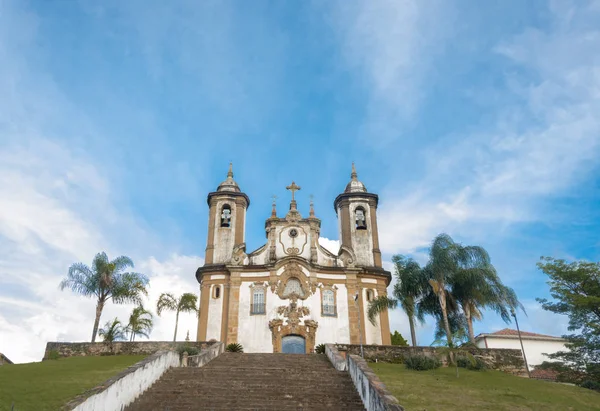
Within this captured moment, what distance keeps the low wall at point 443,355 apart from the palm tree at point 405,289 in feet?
7.48

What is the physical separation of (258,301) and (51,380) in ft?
49.8

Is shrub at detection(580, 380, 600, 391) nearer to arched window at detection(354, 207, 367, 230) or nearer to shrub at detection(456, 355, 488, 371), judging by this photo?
shrub at detection(456, 355, 488, 371)

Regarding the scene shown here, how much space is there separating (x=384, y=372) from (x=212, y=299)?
14084 millimetres

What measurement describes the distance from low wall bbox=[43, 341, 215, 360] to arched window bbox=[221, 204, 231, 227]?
10.8 m

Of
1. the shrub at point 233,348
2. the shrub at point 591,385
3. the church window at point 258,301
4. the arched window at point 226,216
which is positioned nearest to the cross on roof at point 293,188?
the arched window at point 226,216

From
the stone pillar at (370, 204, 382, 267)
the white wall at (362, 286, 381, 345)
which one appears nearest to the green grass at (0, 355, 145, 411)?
the white wall at (362, 286, 381, 345)

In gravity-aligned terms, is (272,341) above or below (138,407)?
above

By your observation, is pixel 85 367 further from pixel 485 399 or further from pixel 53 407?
pixel 485 399

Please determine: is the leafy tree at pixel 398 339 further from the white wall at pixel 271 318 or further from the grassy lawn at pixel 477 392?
the grassy lawn at pixel 477 392

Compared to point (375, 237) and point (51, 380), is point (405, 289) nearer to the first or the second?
point (375, 237)

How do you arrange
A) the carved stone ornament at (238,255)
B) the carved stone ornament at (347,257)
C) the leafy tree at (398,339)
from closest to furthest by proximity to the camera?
the carved stone ornament at (238,255) < the carved stone ornament at (347,257) < the leafy tree at (398,339)

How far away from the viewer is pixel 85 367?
1908 cm

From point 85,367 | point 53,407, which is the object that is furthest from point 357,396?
point 85,367

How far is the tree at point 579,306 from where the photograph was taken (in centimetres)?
2136
